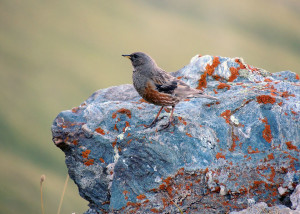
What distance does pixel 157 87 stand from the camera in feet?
22.5

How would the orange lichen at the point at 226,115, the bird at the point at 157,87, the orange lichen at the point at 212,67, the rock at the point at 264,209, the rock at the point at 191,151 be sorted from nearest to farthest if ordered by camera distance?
the rock at the point at 264,209 < the rock at the point at 191,151 < the orange lichen at the point at 226,115 < the bird at the point at 157,87 < the orange lichen at the point at 212,67

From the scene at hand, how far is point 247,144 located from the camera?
6242 millimetres

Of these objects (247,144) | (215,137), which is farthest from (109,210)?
(247,144)

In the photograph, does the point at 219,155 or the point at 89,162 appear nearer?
the point at 219,155

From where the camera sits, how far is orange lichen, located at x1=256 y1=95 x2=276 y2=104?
6.63 m

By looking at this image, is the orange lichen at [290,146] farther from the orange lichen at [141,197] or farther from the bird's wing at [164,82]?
the orange lichen at [141,197]

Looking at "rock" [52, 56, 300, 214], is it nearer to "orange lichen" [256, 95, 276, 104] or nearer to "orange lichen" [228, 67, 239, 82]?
"orange lichen" [256, 95, 276, 104]

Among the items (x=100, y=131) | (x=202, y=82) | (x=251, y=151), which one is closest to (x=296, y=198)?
(x=251, y=151)

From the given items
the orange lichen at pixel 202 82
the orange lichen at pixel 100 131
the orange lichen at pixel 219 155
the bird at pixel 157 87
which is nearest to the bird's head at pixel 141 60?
the bird at pixel 157 87

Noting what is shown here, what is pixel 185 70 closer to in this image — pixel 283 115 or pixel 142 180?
pixel 283 115

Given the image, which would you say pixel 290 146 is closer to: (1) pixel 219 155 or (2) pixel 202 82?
(1) pixel 219 155

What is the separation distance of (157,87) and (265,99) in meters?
2.09

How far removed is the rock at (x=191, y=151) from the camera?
580cm

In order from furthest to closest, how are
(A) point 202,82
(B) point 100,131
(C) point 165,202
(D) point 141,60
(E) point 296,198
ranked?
1. (A) point 202,82
2. (D) point 141,60
3. (B) point 100,131
4. (C) point 165,202
5. (E) point 296,198
